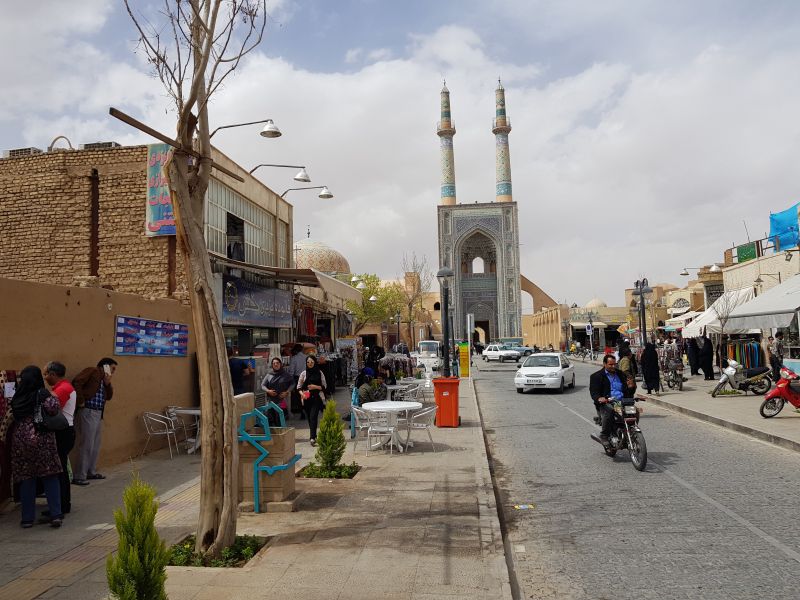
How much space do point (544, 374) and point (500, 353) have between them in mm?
23370

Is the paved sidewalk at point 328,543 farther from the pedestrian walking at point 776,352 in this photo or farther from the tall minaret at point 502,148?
the tall minaret at point 502,148

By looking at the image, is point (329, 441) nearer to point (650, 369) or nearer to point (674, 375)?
point (650, 369)

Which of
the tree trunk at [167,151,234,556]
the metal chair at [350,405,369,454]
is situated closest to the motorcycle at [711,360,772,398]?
the metal chair at [350,405,369,454]

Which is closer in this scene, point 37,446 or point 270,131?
point 37,446

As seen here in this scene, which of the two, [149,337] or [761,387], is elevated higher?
[149,337]

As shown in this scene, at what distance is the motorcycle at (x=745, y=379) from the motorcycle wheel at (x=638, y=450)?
30.6 feet

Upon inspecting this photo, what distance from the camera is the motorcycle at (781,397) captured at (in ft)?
38.5

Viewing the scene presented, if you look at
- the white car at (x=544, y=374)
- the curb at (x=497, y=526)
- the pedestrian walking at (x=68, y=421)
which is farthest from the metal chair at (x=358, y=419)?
the white car at (x=544, y=374)

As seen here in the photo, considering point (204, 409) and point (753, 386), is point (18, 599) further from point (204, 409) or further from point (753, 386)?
point (753, 386)

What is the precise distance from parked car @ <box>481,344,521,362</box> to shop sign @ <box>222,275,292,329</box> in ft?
84.4

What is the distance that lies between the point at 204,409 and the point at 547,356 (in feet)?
56.1

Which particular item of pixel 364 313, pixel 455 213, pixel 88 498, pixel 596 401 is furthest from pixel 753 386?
pixel 455 213

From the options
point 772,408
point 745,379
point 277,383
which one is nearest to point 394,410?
point 277,383

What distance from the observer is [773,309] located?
16.0 metres
